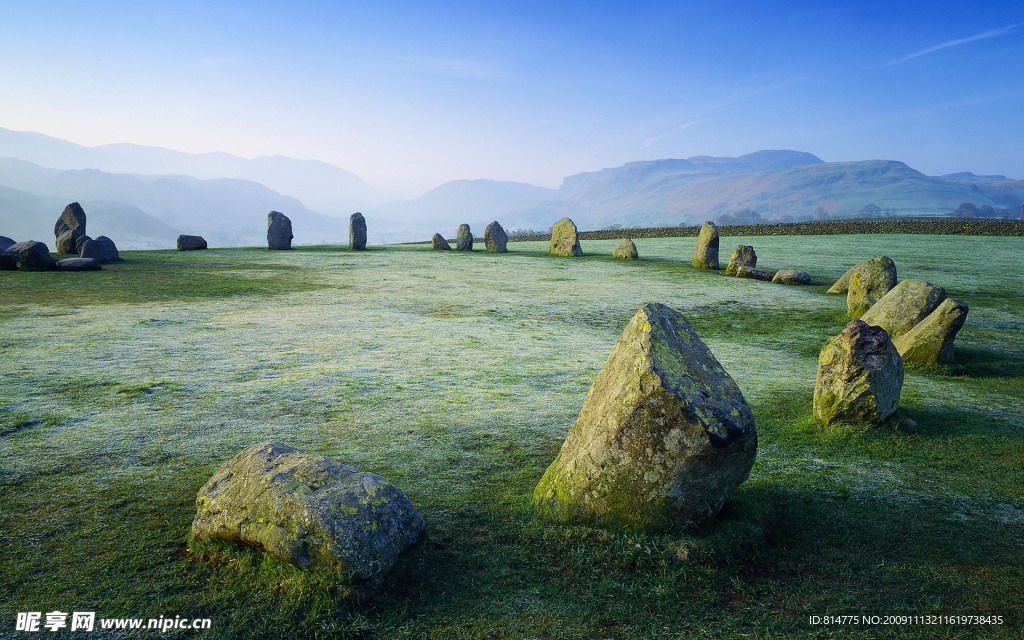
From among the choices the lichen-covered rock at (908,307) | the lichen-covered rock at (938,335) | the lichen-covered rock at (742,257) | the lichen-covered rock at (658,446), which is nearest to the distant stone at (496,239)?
the lichen-covered rock at (742,257)

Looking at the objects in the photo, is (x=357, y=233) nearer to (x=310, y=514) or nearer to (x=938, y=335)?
(x=938, y=335)

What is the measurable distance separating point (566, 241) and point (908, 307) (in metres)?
20.3

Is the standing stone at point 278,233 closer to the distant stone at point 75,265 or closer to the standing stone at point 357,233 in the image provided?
the standing stone at point 357,233

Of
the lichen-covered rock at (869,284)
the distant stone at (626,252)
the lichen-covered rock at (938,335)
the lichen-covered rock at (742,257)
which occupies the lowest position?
the lichen-covered rock at (938,335)

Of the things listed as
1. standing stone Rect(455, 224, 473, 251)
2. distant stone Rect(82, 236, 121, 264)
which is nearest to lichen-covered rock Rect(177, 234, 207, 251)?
distant stone Rect(82, 236, 121, 264)

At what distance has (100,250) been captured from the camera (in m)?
22.5

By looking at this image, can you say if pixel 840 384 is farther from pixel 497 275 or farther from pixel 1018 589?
pixel 497 275

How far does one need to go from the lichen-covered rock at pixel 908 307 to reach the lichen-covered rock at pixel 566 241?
19.2 meters

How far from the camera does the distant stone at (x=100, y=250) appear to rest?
21984mm

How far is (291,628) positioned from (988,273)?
25773 millimetres

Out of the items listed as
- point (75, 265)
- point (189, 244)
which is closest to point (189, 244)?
point (189, 244)

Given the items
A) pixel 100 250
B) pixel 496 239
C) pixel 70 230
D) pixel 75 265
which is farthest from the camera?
pixel 496 239

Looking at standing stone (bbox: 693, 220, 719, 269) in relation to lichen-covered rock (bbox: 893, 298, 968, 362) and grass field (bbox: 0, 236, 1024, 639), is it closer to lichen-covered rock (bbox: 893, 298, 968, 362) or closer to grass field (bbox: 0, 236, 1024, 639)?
grass field (bbox: 0, 236, 1024, 639)

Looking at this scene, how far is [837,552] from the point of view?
4109 mm
